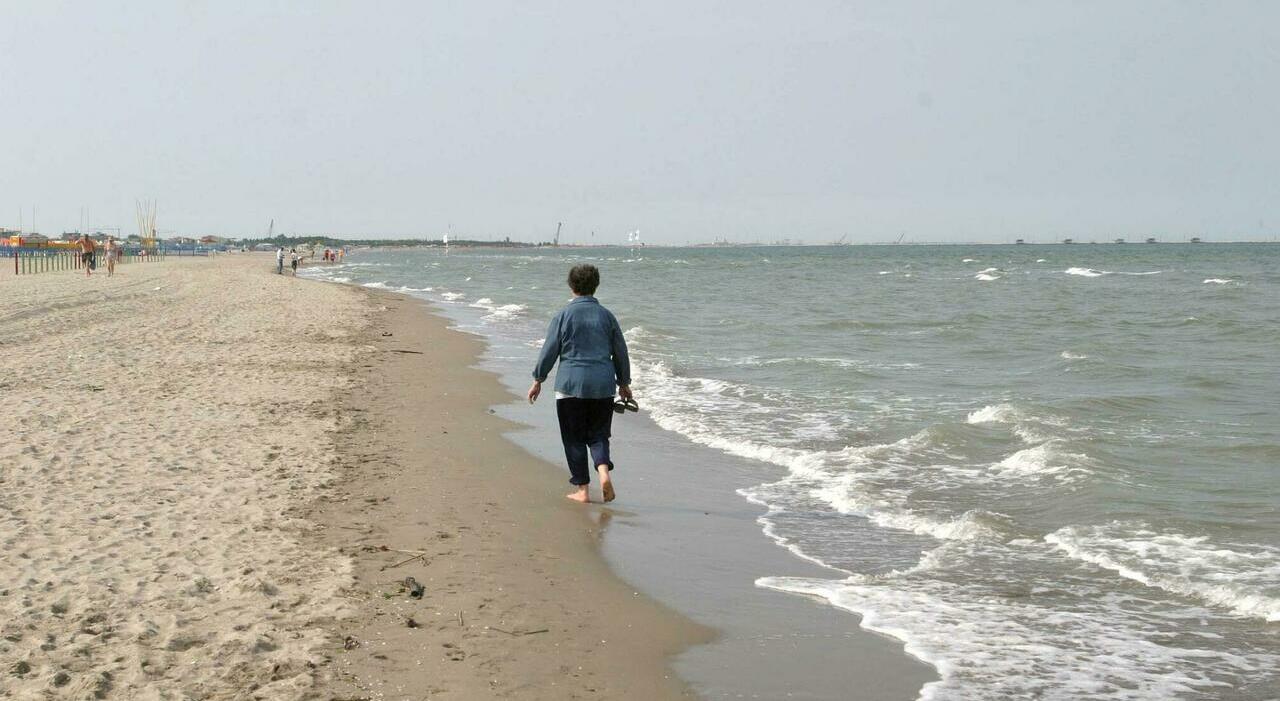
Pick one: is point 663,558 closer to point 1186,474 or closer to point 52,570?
point 52,570

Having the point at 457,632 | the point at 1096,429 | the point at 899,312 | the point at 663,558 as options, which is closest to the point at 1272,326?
the point at 899,312

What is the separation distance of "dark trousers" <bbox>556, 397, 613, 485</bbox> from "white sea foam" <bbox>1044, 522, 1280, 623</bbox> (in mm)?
2933

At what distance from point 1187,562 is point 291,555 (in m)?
5.04

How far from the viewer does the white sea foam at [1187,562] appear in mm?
5621

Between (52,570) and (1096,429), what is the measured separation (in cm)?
967

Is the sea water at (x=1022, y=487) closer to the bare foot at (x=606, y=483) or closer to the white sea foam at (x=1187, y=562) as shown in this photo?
the white sea foam at (x=1187, y=562)

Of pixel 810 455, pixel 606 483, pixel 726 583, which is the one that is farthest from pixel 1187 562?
pixel 810 455

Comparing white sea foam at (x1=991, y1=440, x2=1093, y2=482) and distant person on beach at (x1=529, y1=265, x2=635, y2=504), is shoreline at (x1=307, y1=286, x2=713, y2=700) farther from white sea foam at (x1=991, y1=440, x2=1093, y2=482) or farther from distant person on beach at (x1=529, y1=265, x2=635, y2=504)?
white sea foam at (x1=991, y1=440, x2=1093, y2=482)

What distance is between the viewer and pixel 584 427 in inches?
289

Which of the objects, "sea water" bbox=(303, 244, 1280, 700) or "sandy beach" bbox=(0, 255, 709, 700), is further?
"sea water" bbox=(303, 244, 1280, 700)

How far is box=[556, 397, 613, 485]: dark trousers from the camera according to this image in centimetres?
726

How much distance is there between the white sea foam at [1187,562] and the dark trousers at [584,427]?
293 cm

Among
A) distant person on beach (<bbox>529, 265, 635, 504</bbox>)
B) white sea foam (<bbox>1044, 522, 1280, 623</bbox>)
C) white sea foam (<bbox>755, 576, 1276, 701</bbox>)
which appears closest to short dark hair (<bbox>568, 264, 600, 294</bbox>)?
distant person on beach (<bbox>529, 265, 635, 504</bbox>)

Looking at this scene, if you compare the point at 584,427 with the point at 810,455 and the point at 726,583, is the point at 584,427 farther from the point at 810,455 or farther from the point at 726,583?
the point at 810,455
